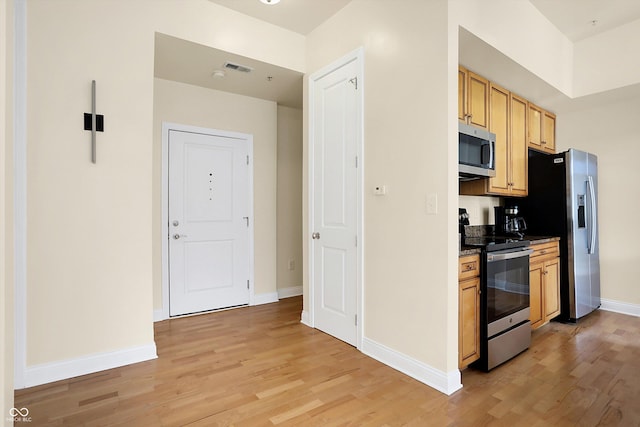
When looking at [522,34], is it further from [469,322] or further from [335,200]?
[469,322]

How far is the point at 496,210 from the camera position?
13.2ft

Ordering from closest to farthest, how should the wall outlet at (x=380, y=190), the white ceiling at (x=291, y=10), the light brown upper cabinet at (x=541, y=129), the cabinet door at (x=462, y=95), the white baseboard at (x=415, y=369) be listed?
the white baseboard at (x=415, y=369) → the wall outlet at (x=380, y=190) → the cabinet door at (x=462, y=95) → the white ceiling at (x=291, y=10) → the light brown upper cabinet at (x=541, y=129)

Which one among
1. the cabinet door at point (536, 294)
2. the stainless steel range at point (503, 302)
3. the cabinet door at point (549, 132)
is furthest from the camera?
the cabinet door at point (549, 132)

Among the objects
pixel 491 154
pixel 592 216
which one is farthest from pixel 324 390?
pixel 592 216

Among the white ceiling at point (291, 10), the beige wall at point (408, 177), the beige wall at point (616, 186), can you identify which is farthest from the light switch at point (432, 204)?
the beige wall at point (616, 186)

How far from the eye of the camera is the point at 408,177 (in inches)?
96.5

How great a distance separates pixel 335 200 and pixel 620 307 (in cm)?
359

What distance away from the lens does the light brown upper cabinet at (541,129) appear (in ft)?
12.6

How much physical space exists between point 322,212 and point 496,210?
7.24ft

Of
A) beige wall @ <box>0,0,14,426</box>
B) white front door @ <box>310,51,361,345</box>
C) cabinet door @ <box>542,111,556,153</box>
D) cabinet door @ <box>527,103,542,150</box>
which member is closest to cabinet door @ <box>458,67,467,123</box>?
white front door @ <box>310,51,361,345</box>

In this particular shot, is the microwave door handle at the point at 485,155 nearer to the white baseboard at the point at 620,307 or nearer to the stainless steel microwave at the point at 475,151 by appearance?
the stainless steel microwave at the point at 475,151

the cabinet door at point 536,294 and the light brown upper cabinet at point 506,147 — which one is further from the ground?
the light brown upper cabinet at point 506,147

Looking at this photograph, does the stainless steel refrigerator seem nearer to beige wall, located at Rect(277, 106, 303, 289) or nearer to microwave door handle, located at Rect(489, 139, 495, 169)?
microwave door handle, located at Rect(489, 139, 495, 169)

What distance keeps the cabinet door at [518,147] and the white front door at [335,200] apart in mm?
1733
